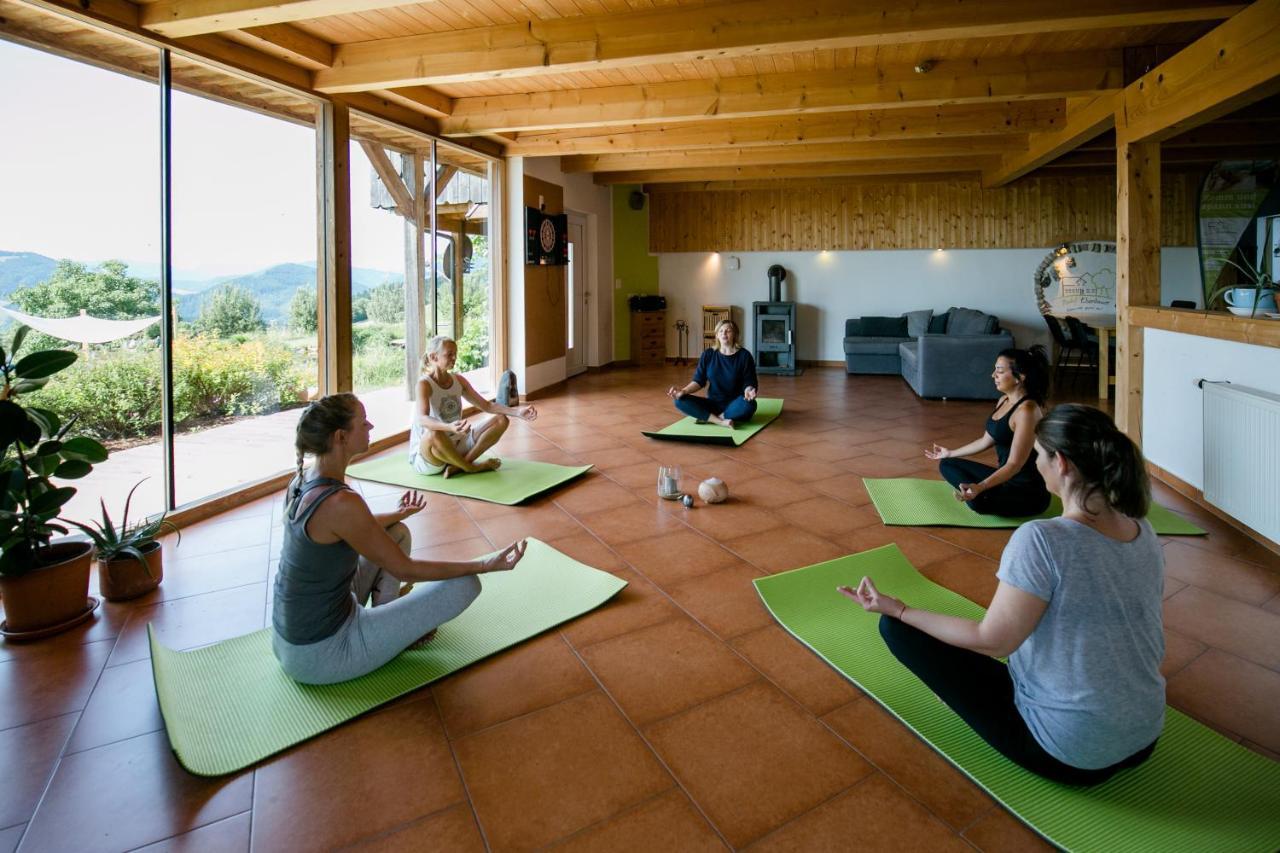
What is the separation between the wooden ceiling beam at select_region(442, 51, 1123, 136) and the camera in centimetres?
500

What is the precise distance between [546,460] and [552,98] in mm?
2835

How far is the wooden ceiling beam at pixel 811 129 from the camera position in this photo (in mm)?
6375

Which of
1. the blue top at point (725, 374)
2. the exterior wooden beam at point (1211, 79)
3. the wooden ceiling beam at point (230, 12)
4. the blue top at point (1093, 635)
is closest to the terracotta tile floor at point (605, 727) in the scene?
the blue top at point (1093, 635)

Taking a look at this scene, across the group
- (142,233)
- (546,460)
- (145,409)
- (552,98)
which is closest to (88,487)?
(145,409)

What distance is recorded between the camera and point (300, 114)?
4.95 m

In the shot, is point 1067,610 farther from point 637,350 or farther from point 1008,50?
point 637,350

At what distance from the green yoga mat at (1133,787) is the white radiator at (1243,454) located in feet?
5.78

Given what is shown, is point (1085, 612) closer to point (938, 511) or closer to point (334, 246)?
point (938, 511)

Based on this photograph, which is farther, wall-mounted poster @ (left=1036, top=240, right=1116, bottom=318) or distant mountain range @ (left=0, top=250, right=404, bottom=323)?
wall-mounted poster @ (left=1036, top=240, right=1116, bottom=318)

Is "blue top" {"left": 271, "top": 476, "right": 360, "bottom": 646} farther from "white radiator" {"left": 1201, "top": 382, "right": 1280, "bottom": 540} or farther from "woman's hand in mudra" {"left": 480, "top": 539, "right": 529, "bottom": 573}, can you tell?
"white radiator" {"left": 1201, "top": 382, "right": 1280, "bottom": 540}

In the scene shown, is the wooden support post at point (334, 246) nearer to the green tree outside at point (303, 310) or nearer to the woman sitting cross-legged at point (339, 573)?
the green tree outside at point (303, 310)

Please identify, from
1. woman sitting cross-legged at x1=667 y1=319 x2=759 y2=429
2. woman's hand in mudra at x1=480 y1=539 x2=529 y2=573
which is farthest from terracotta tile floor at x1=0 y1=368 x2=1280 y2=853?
woman sitting cross-legged at x1=667 y1=319 x2=759 y2=429

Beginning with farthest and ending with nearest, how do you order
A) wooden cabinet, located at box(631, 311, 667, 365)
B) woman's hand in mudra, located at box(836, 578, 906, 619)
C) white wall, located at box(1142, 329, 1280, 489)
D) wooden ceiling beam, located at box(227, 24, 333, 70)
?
1. wooden cabinet, located at box(631, 311, 667, 365)
2. wooden ceiling beam, located at box(227, 24, 333, 70)
3. white wall, located at box(1142, 329, 1280, 489)
4. woman's hand in mudra, located at box(836, 578, 906, 619)

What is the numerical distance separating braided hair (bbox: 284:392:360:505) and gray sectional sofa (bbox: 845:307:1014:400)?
7.08 metres
